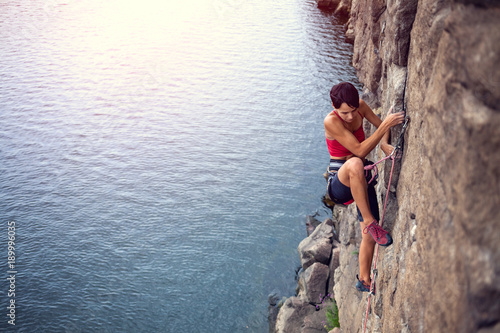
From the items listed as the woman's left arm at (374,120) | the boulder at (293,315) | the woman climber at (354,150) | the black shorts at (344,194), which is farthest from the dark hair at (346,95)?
the boulder at (293,315)

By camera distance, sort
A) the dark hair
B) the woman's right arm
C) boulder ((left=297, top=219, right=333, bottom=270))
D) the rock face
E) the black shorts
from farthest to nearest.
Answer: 1. boulder ((left=297, top=219, right=333, bottom=270))
2. the black shorts
3. the dark hair
4. the woman's right arm
5. the rock face

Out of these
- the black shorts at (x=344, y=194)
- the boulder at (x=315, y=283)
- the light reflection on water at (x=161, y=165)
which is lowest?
the light reflection on water at (x=161, y=165)

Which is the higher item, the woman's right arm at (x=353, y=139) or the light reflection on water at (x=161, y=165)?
the woman's right arm at (x=353, y=139)

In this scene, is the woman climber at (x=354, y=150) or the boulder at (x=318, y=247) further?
the boulder at (x=318, y=247)

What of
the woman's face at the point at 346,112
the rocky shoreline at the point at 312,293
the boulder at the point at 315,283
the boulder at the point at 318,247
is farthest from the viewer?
the boulder at the point at 318,247

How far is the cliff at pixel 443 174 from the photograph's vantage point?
2.79 metres

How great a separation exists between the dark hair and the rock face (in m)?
0.48

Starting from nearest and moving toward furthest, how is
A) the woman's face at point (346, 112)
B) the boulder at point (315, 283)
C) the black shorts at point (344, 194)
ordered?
1. the woman's face at point (346, 112)
2. the black shorts at point (344, 194)
3. the boulder at point (315, 283)

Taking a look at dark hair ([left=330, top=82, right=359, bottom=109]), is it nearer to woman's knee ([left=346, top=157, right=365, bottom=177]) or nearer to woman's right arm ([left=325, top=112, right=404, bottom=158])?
woman's right arm ([left=325, top=112, right=404, bottom=158])

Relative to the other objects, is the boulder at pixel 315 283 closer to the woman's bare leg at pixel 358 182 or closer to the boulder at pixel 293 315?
the boulder at pixel 293 315

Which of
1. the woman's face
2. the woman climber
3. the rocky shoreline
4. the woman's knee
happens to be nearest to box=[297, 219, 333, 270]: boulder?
the rocky shoreline

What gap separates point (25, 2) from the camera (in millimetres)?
44875

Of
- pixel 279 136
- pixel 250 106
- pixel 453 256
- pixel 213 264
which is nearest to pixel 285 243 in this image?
pixel 213 264

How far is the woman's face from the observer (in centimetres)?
580
